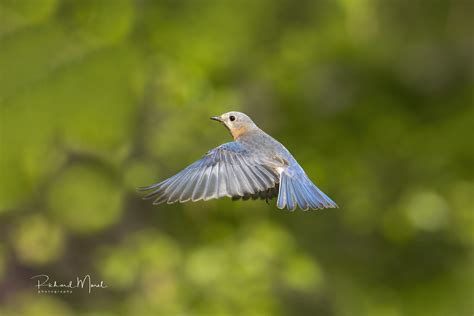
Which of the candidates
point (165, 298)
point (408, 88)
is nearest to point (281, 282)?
point (165, 298)

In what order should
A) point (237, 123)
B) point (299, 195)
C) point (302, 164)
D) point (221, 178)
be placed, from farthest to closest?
point (302, 164)
point (237, 123)
point (299, 195)
point (221, 178)

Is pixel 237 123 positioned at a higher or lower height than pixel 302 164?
lower

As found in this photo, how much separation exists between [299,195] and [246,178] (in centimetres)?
27

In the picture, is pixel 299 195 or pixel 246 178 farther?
pixel 299 195

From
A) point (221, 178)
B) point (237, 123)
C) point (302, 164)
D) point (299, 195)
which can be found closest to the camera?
point (221, 178)

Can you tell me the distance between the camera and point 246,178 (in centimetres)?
294

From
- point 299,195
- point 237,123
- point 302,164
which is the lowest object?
point 299,195

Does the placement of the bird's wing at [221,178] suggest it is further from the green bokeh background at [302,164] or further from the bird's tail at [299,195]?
the green bokeh background at [302,164]

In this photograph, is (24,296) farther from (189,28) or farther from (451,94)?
(451,94)

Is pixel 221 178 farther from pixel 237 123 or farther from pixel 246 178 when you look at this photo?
pixel 237 123

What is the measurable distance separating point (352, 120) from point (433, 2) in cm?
139

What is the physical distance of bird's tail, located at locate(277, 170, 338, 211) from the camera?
114 inches

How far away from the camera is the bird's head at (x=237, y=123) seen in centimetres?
368

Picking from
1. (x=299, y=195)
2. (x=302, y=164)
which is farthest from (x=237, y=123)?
(x=302, y=164)
